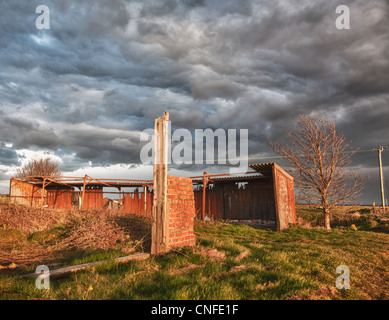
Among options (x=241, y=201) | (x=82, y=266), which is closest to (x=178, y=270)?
(x=82, y=266)

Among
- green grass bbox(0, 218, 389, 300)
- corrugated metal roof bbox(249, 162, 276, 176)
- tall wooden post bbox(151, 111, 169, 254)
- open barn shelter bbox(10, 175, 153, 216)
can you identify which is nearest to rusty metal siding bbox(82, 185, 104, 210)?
open barn shelter bbox(10, 175, 153, 216)

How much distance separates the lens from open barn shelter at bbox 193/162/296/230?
15.0 m

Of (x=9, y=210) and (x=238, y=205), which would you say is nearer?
(x=9, y=210)

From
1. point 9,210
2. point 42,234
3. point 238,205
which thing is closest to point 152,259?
point 42,234

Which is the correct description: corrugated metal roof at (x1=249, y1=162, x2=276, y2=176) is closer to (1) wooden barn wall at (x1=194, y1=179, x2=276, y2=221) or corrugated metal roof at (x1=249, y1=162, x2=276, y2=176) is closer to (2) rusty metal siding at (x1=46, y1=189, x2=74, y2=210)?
(1) wooden barn wall at (x1=194, y1=179, x2=276, y2=221)

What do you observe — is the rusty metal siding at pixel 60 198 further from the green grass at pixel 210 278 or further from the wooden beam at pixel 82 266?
the wooden beam at pixel 82 266

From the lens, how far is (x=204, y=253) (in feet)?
17.8

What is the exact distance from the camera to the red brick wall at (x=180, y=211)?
5762 millimetres
